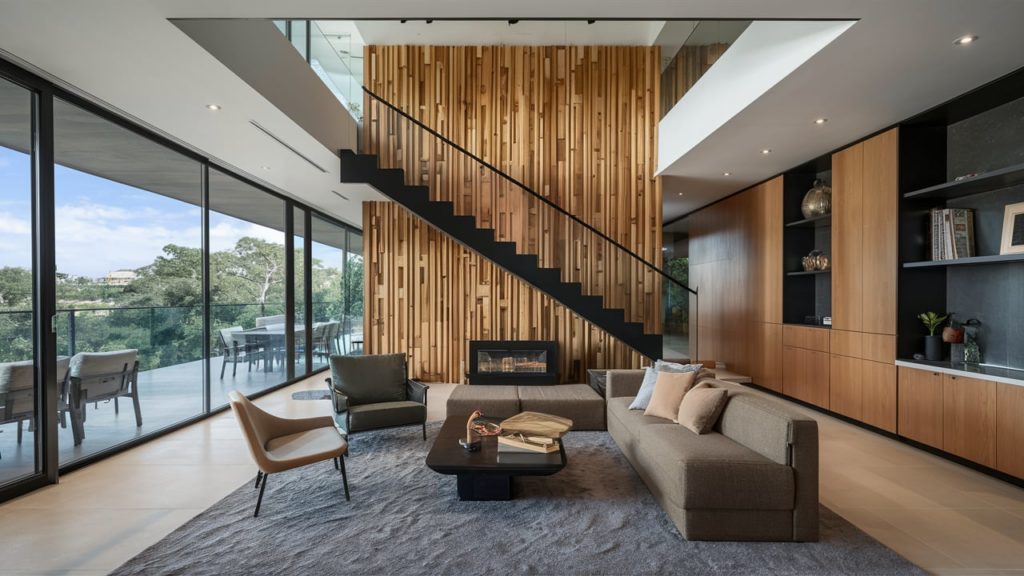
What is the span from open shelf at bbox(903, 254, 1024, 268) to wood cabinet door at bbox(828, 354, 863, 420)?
1219 mm

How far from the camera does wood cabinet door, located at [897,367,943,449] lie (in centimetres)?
427

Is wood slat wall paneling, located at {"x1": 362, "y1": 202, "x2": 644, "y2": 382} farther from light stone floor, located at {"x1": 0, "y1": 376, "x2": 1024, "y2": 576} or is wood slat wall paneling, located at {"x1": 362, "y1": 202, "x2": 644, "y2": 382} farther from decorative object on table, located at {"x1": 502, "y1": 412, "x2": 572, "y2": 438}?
decorative object on table, located at {"x1": 502, "y1": 412, "x2": 572, "y2": 438}

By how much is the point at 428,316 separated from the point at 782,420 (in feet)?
18.2

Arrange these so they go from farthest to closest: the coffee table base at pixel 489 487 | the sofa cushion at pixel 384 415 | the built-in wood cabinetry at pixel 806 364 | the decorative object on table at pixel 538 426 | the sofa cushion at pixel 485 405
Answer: the built-in wood cabinetry at pixel 806 364 < the sofa cushion at pixel 485 405 < the sofa cushion at pixel 384 415 < the decorative object on table at pixel 538 426 < the coffee table base at pixel 489 487

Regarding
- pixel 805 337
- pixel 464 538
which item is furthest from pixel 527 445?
pixel 805 337

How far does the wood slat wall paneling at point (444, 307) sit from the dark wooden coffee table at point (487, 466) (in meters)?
3.76

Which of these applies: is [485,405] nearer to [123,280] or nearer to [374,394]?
[374,394]

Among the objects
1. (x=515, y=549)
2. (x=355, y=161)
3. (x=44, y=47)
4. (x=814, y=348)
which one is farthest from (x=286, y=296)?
(x=814, y=348)

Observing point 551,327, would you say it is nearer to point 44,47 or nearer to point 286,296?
point 286,296

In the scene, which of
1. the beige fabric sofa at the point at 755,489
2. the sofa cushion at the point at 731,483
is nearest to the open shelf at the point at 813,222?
the beige fabric sofa at the point at 755,489

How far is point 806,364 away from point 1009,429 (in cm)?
251

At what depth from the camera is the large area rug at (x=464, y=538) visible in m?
2.53

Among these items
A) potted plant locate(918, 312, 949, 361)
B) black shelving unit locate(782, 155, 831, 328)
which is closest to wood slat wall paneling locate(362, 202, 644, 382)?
black shelving unit locate(782, 155, 831, 328)

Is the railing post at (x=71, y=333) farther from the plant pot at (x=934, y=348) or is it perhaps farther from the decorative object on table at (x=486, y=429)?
the plant pot at (x=934, y=348)
